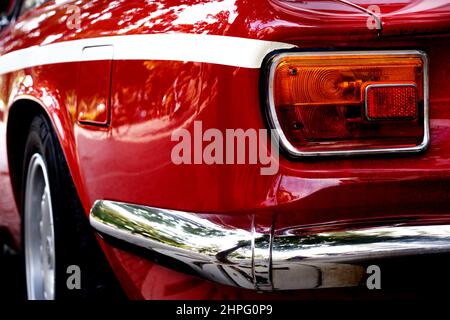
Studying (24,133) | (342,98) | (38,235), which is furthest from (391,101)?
(38,235)

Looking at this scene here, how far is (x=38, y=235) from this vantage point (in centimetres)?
358

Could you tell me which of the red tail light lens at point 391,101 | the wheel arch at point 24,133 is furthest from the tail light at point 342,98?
the wheel arch at point 24,133

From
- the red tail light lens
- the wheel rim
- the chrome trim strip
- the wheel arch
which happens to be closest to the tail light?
the red tail light lens

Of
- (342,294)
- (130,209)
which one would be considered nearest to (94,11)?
(130,209)

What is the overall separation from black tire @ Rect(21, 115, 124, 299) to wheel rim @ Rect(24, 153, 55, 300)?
188 millimetres

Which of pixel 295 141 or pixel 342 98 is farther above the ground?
pixel 342 98

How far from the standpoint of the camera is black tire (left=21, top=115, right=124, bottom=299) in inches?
114

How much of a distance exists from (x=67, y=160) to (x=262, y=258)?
94cm

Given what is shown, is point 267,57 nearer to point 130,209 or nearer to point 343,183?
point 343,183

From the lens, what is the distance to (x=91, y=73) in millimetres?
A: 2697

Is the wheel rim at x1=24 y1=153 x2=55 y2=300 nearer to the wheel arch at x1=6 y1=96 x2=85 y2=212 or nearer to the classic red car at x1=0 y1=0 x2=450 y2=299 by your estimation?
the wheel arch at x1=6 y1=96 x2=85 y2=212

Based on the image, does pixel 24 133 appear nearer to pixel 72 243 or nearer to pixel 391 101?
pixel 72 243

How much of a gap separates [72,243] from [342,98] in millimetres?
1118

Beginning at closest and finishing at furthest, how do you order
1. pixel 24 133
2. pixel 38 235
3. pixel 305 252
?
pixel 305 252, pixel 24 133, pixel 38 235
